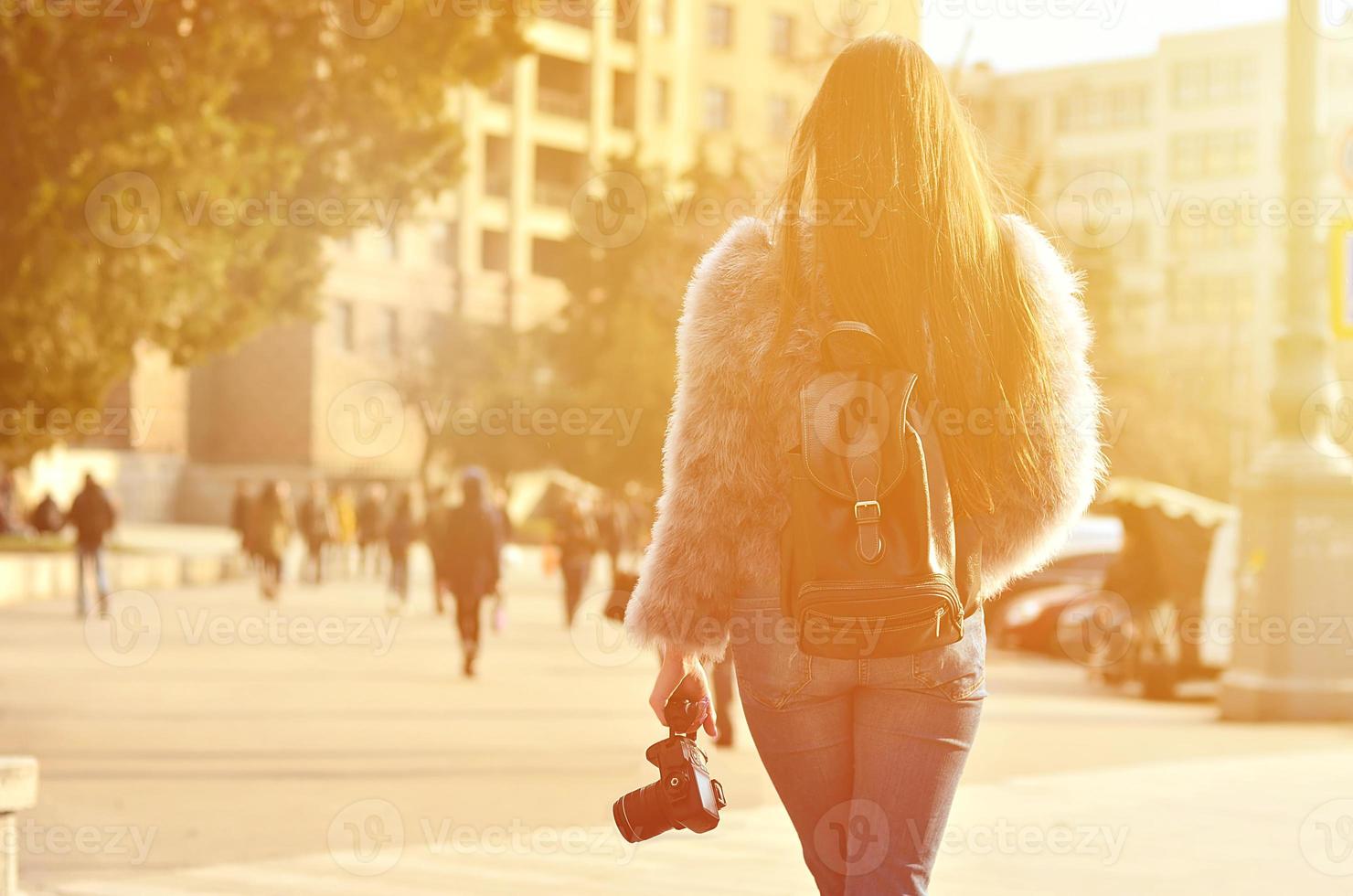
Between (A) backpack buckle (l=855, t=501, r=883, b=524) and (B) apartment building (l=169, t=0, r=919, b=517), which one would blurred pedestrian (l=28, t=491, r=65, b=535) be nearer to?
(B) apartment building (l=169, t=0, r=919, b=517)

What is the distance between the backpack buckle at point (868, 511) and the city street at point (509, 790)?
149 inches

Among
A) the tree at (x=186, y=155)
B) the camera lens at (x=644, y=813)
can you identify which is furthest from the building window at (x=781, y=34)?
the camera lens at (x=644, y=813)

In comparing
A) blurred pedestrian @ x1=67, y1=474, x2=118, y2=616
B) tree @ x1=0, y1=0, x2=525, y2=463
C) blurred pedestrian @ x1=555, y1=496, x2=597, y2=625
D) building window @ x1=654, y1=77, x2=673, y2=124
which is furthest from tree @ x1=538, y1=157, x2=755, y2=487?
building window @ x1=654, y1=77, x2=673, y2=124

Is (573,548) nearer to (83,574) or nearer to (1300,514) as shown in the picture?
(83,574)

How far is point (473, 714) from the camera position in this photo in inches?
532

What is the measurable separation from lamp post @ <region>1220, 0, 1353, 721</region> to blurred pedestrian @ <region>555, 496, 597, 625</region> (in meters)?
10.1

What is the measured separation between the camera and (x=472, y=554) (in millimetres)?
17172

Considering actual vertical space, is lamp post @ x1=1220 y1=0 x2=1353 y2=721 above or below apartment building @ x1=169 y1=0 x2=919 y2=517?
below

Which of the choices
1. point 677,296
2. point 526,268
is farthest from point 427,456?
point 677,296

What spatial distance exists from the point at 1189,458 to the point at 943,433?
5315 cm

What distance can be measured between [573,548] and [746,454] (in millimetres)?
19740

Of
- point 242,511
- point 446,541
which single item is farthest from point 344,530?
point 446,541

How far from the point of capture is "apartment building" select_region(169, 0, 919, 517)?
64.4m

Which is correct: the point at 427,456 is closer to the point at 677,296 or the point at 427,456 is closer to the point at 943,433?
the point at 677,296
